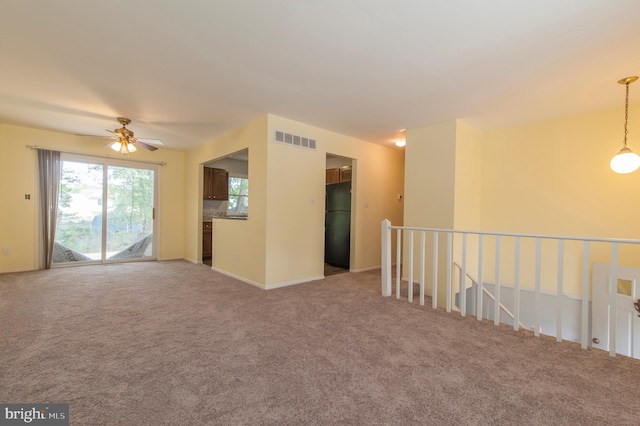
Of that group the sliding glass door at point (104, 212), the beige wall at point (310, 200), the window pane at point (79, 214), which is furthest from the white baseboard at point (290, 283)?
the window pane at point (79, 214)

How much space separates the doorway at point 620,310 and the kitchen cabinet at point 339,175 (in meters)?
3.72

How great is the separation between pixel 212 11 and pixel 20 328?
10.2 ft

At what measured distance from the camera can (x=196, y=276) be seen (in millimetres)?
4438

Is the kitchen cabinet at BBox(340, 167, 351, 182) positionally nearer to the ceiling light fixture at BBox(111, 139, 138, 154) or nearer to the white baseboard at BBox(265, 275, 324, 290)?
the white baseboard at BBox(265, 275, 324, 290)

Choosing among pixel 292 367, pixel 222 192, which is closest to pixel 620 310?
pixel 292 367

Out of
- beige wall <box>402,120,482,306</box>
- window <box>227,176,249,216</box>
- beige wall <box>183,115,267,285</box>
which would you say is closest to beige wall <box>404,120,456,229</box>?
beige wall <box>402,120,482,306</box>

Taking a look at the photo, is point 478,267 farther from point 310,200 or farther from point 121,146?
point 121,146

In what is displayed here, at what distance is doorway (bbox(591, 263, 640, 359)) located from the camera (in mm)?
3006

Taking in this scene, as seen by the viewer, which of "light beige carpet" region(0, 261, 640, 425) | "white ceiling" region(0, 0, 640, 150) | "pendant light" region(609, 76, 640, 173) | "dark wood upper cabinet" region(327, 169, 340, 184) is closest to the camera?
"light beige carpet" region(0, 261, 640, 425)

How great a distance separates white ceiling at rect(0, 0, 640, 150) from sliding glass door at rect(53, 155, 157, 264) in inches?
64.3

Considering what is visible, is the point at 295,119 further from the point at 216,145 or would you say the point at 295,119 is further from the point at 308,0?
the point at 308,0

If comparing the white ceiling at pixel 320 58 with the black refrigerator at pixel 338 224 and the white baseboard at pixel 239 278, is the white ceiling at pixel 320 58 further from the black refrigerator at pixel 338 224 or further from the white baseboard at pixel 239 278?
the white baseboard at pixel 239 278

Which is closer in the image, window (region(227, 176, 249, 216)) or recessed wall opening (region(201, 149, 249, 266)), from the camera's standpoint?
recessed wall opening (region(201, 149, 249, 266))

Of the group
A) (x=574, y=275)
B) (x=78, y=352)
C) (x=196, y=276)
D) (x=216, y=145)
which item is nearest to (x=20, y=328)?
(x=78, y=352)
